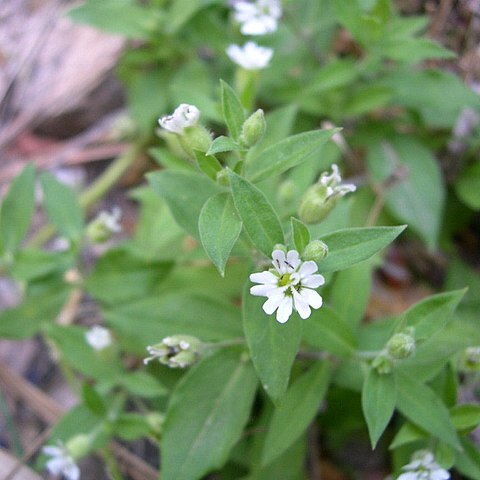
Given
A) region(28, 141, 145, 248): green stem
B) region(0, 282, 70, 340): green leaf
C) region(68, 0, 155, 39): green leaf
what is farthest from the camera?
region(28, 141, 145, 248): green stem

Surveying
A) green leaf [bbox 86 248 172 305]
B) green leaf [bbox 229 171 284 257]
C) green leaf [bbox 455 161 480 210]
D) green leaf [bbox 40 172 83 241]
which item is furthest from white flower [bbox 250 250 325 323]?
green leaf [bbox 455 161 480 210]

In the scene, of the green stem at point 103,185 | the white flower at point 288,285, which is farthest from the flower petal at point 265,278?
the green stem at point 103,185

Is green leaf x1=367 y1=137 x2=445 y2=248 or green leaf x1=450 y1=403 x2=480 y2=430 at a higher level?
green leaf x1=450 y1=403 x2=480 y2=430

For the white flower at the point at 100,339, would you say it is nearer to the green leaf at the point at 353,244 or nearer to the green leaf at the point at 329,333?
the green leaf at the point at 329,333

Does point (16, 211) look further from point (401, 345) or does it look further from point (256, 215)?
point (401, 345)

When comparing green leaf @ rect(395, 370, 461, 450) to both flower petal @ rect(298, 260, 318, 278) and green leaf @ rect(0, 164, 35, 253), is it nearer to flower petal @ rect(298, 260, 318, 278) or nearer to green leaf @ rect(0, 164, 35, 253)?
flower petal @ rect(298, 260, 318, 278)

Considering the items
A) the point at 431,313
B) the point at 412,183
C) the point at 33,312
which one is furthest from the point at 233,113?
the point at 412,183
